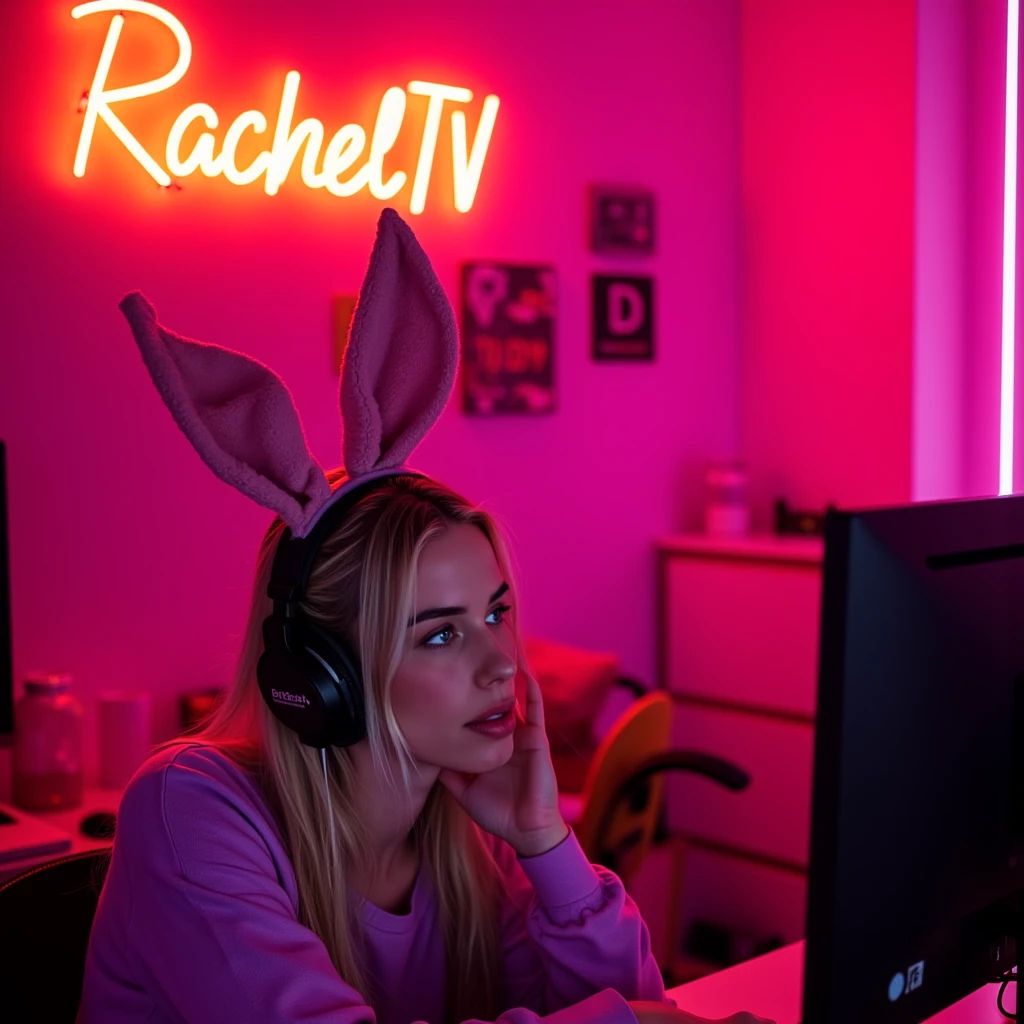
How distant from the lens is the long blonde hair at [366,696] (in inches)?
53.5

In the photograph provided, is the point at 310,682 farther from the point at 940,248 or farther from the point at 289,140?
the point at 940,248

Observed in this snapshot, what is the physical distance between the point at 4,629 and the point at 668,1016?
162cm

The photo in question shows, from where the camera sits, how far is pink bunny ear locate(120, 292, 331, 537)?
1260mm

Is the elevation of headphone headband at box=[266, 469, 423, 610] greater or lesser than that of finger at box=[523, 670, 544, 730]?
greater

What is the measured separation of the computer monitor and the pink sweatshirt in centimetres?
37

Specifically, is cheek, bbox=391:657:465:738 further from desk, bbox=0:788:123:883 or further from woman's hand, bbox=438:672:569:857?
desk, bbox=0:788:123:883

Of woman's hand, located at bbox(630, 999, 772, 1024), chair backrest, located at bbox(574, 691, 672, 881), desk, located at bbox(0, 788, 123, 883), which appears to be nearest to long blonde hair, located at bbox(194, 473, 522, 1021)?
woman's hand, located at bbox(630, 999, 772, 1024)

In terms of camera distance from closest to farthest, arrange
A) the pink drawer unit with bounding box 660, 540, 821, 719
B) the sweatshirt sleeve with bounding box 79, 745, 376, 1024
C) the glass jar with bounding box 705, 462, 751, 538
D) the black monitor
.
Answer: the sweatshirt sleeve with bounding box 79, 745, 376, 1024 → the black monitor → the pink drawer unit with bounding box 660, 540, 821, 719 → the glass jar with bounding box 705, 462, 751, 538

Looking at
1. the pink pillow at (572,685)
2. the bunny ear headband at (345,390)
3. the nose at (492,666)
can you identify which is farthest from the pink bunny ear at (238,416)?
the pink pillow at (572,685)

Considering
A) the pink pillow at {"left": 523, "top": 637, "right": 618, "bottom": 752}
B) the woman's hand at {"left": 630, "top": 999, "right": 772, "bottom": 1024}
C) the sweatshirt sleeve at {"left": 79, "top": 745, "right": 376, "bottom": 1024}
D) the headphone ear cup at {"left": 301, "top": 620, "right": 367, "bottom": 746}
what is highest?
the headphone ear cup at {"left": 301, "top": 620, "right": 367, "bottom": 746}

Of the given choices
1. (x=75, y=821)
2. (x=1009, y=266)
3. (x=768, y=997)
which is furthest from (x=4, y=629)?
(x=1009, y=266)

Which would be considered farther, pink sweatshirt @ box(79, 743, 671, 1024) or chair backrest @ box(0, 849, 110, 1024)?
chair backrest @ box(0, 849, 110, 1024)

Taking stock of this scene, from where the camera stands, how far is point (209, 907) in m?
1.18

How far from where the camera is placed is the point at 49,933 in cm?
142
